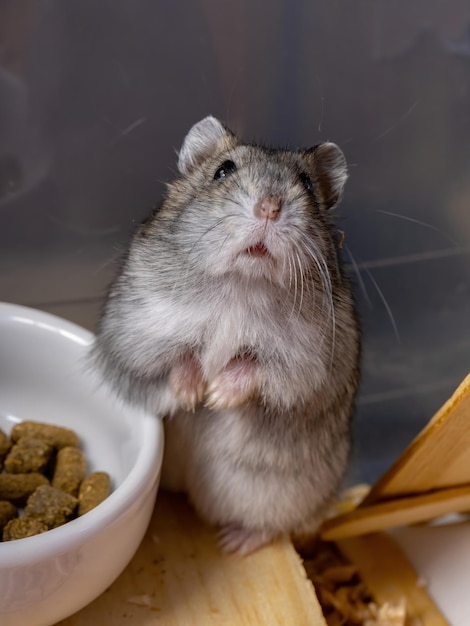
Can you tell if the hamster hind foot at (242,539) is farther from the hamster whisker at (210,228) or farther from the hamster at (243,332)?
the hamster whisker at (210,228)

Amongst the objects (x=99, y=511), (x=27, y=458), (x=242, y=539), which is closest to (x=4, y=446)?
(x=27, y=458)

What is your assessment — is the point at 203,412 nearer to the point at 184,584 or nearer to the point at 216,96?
the point at 184,584

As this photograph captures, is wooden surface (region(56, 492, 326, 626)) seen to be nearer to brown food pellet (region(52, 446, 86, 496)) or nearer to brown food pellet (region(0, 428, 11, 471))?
brown food pellet (region(52, 446, 86, 496))

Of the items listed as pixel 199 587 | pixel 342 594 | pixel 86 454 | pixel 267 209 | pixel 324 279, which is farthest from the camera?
pixel 342 594

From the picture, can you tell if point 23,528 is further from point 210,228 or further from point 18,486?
point 210,228

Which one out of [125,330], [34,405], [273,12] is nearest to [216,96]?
[273,12]

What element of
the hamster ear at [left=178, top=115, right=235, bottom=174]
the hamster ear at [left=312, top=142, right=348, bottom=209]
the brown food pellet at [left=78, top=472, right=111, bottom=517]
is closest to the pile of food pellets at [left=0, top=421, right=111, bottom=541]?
the brown food pellet at [left=78, top=472, right=111, bottom=517]
